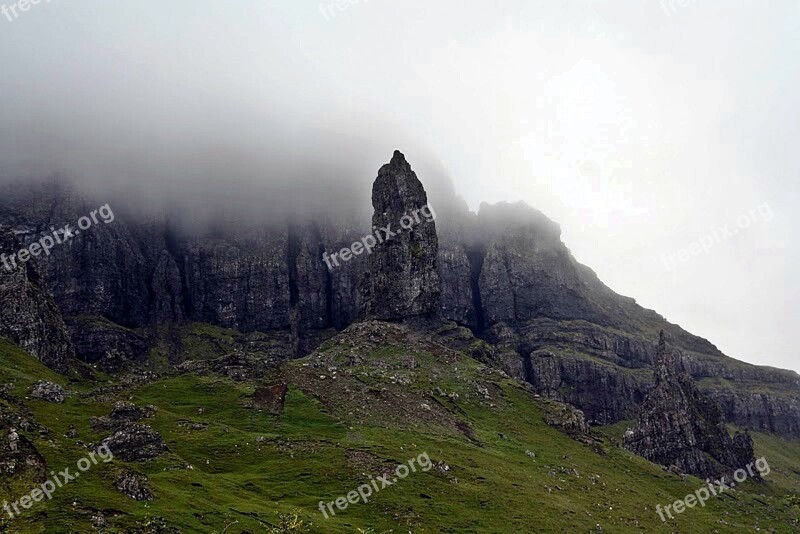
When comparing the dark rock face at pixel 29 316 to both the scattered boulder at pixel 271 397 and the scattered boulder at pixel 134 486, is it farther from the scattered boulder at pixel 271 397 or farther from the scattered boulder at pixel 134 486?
the scattered boulder at pixel 134 486

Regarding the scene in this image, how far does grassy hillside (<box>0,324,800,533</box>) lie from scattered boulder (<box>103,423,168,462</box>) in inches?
117

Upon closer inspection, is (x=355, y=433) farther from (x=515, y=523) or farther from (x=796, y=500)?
(x=796, y=500)

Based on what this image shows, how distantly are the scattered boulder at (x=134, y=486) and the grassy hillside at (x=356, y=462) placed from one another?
46.1 inches

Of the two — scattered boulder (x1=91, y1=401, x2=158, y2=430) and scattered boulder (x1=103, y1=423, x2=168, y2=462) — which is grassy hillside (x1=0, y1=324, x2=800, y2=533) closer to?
scattered boulder (x1=103, y1=423, x2=168, y2=462)

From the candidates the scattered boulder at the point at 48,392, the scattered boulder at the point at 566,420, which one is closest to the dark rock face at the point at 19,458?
the scattered boulder at the point at 48,392

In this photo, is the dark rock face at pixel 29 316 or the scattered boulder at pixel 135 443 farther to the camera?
the dark rock face at pixel 29 316

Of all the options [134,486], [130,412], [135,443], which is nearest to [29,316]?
[130,412]

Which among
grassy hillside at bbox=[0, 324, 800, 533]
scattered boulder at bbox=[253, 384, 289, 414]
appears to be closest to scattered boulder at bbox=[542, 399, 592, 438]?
grassy hillside at bbox=[0, 324, 800, 533]

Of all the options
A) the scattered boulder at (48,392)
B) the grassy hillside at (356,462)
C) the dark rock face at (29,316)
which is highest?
the dark rock face at (29,316)

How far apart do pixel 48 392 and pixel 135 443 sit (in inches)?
1388

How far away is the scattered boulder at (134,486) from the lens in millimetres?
77688

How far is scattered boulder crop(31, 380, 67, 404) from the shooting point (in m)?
121

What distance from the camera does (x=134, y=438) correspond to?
10244 cm

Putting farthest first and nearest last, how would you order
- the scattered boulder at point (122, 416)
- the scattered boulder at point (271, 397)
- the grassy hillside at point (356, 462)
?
the scattered boulder at point (271, 397) → the scattered boulder at point (122, 416) → the grassy hillside at point (356, 462)
